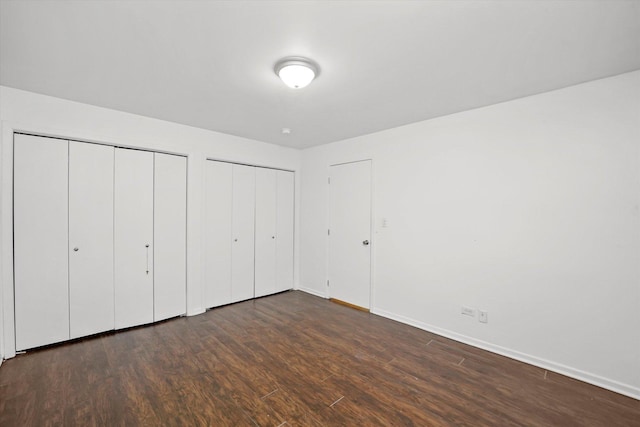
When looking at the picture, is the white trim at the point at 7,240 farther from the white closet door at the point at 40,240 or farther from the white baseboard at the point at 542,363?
the white baseboard at the point at 542,363

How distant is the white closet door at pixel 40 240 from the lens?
8.42 ft

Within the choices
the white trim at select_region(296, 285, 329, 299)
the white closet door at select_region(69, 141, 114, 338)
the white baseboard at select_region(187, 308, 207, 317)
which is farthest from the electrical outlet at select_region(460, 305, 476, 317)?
the white closet door at select_region(69, 141, 114, 338)

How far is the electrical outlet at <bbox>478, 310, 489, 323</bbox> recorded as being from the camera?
279 centimetres

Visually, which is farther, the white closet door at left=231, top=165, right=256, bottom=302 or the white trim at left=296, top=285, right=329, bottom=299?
the white trim at left=296, top=285, right=329, bottom=299

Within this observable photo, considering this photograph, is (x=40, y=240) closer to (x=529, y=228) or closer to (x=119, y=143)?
(x=119, y=143)

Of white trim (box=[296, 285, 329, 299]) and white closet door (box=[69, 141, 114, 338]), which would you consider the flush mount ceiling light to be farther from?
white trim (box=[296, 285, 329, 299])

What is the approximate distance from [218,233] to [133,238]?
103 centimetres

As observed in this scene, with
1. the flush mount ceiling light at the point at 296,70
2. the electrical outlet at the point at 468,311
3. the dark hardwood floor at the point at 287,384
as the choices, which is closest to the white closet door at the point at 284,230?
the dark hardwood floor at the point at 287,384

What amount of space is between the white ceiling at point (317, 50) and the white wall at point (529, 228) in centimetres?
35

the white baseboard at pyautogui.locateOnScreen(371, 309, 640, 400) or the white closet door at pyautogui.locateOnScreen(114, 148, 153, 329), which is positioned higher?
the white closet door at pyautogui.locateOnScreen(114, 148, 153, 329)

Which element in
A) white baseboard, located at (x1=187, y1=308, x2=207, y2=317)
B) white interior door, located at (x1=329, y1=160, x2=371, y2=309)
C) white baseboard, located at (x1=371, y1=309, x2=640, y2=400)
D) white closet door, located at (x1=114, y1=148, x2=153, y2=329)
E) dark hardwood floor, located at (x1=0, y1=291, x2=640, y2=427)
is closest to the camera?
dark hardwood floor, located at (x1=0, y1=291, x2=640, y2=427)

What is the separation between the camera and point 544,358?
246 cm

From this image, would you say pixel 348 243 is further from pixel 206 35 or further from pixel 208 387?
pixel 206 35

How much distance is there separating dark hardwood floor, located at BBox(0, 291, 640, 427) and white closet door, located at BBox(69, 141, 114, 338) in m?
0.28
